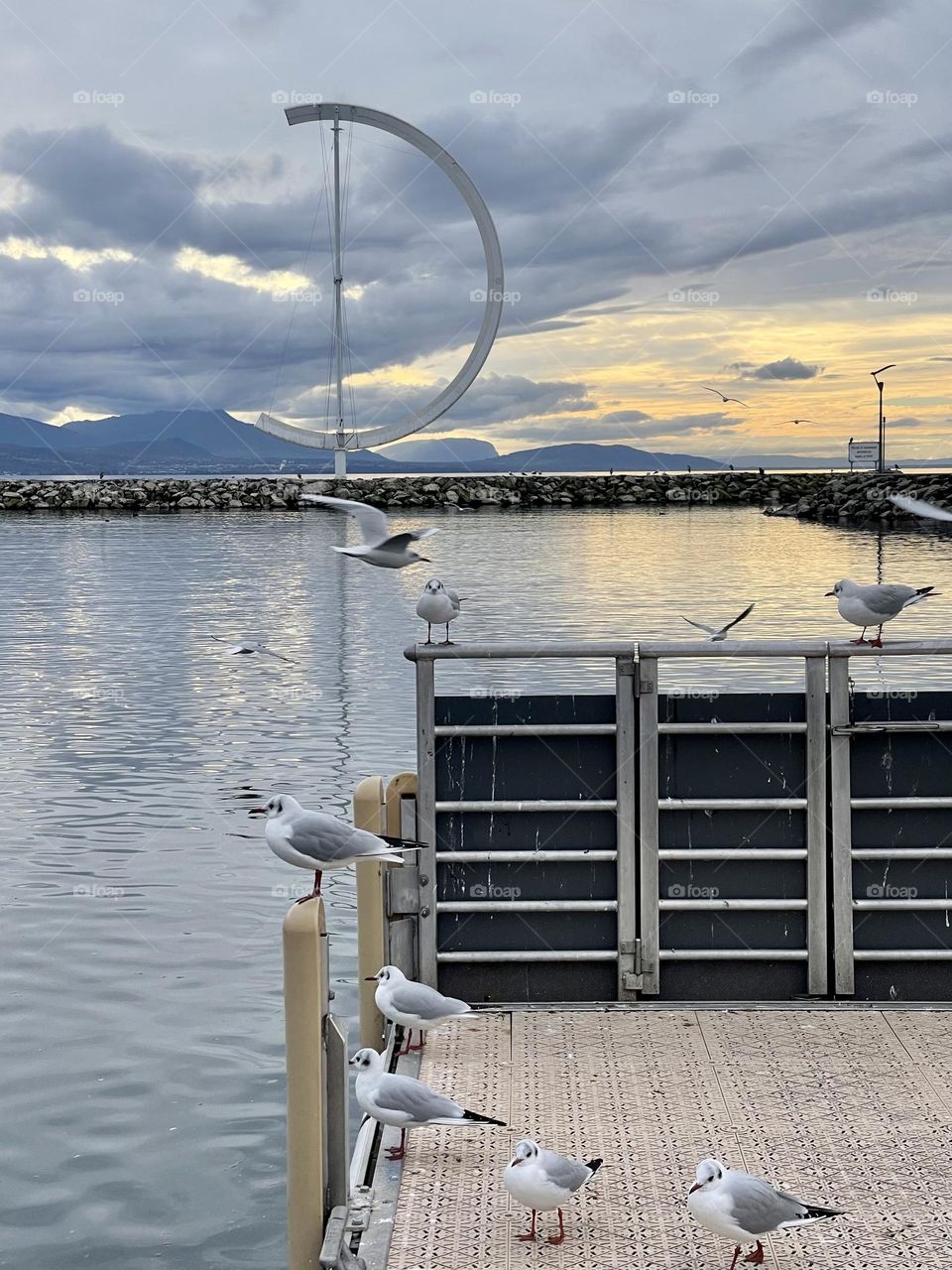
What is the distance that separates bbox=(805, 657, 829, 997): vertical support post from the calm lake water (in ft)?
9.57

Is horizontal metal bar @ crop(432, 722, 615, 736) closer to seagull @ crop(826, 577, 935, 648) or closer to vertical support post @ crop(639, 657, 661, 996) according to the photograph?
vertical support post @ crop(639, 657, 661, 996)

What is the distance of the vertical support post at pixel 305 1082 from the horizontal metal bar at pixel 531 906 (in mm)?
1772

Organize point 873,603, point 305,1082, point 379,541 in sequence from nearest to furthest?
point 305,1082 → point 873,603 → point 379,541

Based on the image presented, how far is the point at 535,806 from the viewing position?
7.42 metres

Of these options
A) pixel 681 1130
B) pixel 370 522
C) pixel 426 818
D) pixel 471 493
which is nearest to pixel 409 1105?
pixel 681 1130

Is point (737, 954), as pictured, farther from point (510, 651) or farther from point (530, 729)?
point (510, 651)

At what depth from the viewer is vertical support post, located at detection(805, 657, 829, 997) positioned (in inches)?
290

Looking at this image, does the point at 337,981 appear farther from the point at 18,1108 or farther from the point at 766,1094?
the point at 766,1094

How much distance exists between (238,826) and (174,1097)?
6829 millimetres

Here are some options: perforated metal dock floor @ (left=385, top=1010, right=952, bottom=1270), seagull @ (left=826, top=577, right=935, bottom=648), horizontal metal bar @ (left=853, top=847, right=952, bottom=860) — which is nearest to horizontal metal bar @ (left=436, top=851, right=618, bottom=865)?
perforated metal dock floor @ (left=385, top=1010, right=952, bottom=1270)

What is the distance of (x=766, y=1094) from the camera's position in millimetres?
6383

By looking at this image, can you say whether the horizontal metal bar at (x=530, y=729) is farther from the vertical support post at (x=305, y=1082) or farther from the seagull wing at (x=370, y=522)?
the seagull wing at (x=370, y=522)

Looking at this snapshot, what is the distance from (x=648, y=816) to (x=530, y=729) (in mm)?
709

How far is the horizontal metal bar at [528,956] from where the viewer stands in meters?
7.47
